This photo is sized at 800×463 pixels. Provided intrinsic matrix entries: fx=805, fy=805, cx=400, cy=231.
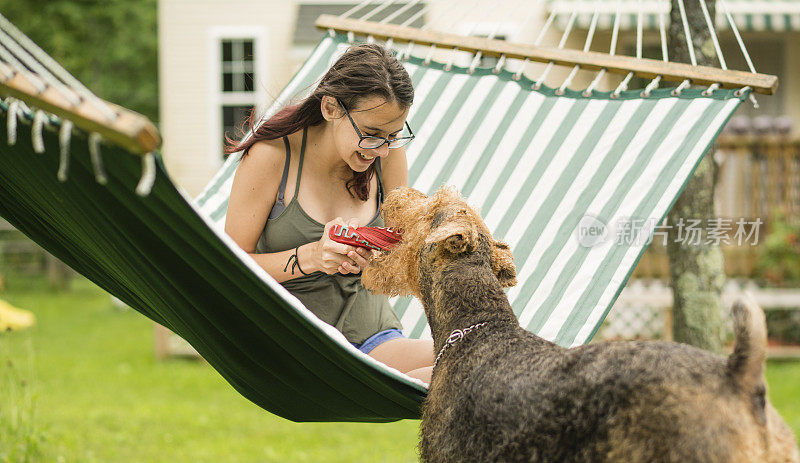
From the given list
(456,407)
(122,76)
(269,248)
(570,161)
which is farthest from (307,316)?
(122,76)

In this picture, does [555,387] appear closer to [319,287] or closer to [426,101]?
[319,287]

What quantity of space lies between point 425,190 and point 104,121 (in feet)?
6.42

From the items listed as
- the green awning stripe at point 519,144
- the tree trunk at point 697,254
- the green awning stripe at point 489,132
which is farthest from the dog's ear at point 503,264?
the tree trunk at point 697,254

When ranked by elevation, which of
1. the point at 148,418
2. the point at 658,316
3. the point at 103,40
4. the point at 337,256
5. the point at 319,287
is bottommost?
the point at 148,418

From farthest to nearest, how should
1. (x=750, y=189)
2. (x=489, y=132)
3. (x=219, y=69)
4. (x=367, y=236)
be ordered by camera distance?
(x=219, y=69) → (x=750, y=189) → (x=489, y=132) → (x=367, y=236)

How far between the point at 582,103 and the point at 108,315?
29.7 ft

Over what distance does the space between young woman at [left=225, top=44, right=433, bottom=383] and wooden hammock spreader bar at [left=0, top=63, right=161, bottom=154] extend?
95 centimetres

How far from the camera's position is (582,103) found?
3.23 m

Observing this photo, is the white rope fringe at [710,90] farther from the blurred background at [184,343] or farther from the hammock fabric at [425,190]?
the blurred background at [184,343]

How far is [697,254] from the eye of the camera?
3.42 metres

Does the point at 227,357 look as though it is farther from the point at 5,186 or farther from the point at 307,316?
the point at 5,186

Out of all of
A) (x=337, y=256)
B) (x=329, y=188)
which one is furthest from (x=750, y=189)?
(x=337, y=256)

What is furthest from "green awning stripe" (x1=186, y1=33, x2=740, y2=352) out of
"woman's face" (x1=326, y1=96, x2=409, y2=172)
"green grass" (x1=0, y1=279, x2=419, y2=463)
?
"green grass" (x1=0, y1=279, x2=419, y2=463)

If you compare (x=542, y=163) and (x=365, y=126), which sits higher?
(x=365, y=126)
